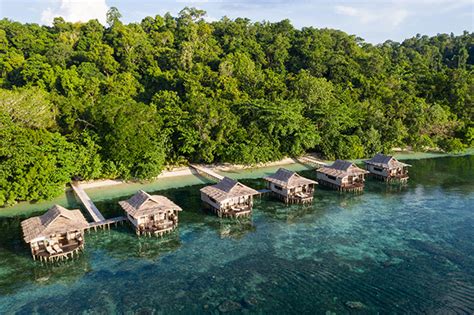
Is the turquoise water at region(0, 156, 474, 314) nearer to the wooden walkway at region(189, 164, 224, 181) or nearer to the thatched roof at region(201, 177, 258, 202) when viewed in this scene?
the thatched roof at region(201, 177, 258, 202)

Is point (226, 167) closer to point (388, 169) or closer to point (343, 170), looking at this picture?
point (343, 170)

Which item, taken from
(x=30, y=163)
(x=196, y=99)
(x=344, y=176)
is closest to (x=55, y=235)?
(x=30, y=163)

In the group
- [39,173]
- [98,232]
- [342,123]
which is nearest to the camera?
[98,232]

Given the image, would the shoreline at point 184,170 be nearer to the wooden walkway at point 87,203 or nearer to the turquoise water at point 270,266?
the wooden walkway at point 87,203

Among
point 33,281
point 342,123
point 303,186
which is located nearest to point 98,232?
point 33,281

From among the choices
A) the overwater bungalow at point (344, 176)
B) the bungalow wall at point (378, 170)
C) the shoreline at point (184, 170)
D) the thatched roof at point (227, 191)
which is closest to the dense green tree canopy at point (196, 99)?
the shoreline at point (184, 170)

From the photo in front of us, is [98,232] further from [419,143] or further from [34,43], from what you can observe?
[34,43]

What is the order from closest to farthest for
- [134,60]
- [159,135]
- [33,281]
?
[33,281]
[159,135]
[134,60]

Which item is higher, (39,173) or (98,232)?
(39,173)
